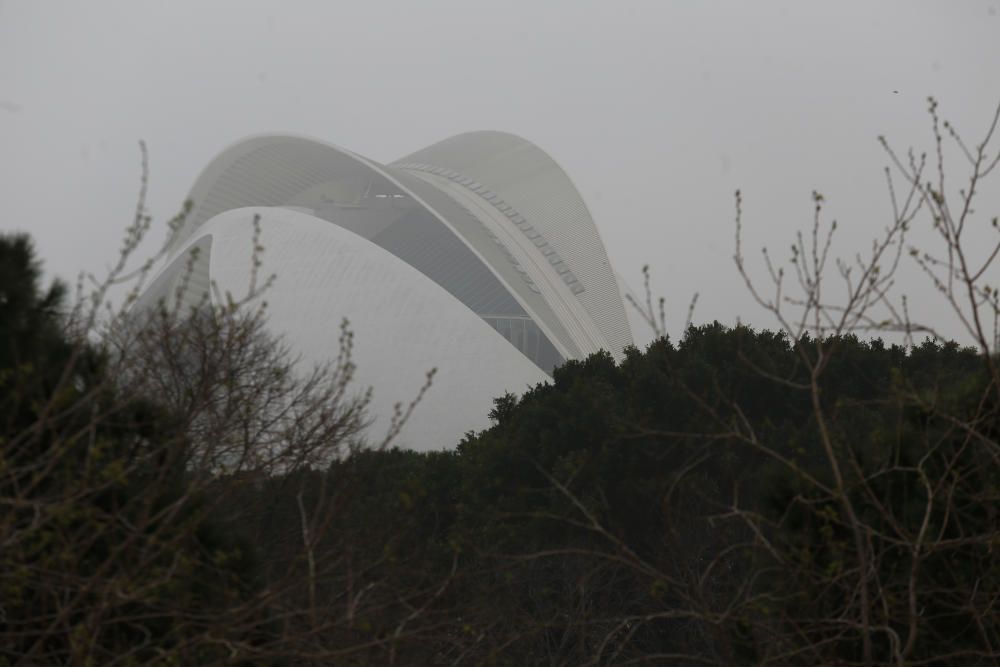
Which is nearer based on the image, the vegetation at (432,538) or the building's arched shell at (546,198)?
the vegetation at (432,538)

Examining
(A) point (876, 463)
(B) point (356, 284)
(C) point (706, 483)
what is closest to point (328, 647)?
(A) point (876, 463)

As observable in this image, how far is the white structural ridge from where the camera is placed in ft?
89.9

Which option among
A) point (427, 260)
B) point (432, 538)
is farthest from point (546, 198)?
point (432, 538)

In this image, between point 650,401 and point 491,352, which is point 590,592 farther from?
point 491,352

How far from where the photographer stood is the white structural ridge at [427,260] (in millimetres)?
27406

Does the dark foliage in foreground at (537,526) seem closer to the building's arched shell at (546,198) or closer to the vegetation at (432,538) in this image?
the vegetation at (432,538)

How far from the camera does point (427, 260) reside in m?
37.2

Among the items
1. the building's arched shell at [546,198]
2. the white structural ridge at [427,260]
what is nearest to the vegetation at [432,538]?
the white structural ridge at [427,260]

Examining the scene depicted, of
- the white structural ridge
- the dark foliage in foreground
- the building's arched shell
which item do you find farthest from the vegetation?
the building's arched shell

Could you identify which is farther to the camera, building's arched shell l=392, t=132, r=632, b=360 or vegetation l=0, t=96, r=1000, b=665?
building's arched shell l=392, t=132, r=632, b=360

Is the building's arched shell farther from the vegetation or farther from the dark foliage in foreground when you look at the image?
the vegetation

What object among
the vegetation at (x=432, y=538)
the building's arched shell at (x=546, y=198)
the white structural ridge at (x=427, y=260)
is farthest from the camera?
the building's arched shell at (x=546, y=198)

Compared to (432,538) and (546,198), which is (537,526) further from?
(546,198)

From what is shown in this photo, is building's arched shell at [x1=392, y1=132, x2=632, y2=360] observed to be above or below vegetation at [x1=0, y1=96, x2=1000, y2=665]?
above
